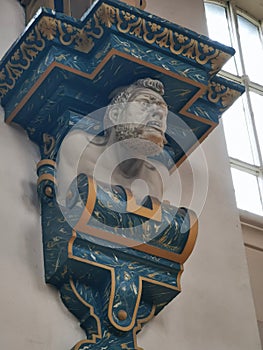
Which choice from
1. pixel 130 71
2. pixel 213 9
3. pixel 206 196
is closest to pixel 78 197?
pixel 130 71

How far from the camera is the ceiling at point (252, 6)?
4.50 meters

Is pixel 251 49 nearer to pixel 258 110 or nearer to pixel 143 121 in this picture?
pixel 258 110

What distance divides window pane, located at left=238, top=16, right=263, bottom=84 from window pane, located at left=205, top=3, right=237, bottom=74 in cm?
6

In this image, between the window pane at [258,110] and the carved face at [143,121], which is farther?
the window pane at [258,110]

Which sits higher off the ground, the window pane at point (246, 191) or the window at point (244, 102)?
the window at point (244, 102)

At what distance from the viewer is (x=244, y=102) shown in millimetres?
4273

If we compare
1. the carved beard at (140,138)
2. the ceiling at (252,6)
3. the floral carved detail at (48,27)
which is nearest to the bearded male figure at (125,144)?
the carved beard at (140,138)

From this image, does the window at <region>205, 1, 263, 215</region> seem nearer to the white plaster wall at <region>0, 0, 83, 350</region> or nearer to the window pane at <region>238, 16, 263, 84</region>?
the window pane at <region>238, 16, 263, 84</region>

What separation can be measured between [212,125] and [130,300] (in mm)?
601

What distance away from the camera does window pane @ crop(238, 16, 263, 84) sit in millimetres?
4367

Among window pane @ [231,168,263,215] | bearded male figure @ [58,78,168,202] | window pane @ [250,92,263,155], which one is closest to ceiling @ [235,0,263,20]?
window pane @ [250,92,263,155]

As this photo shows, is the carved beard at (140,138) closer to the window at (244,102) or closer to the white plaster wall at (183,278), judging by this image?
the white plaster wall at (183,278)

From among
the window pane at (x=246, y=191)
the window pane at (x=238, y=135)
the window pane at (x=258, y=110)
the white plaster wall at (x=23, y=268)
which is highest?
the window pane at (x=258, y=110)

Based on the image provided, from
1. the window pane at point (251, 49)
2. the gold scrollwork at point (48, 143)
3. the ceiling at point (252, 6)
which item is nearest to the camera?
the gold scrollwork at point (48, 143)
